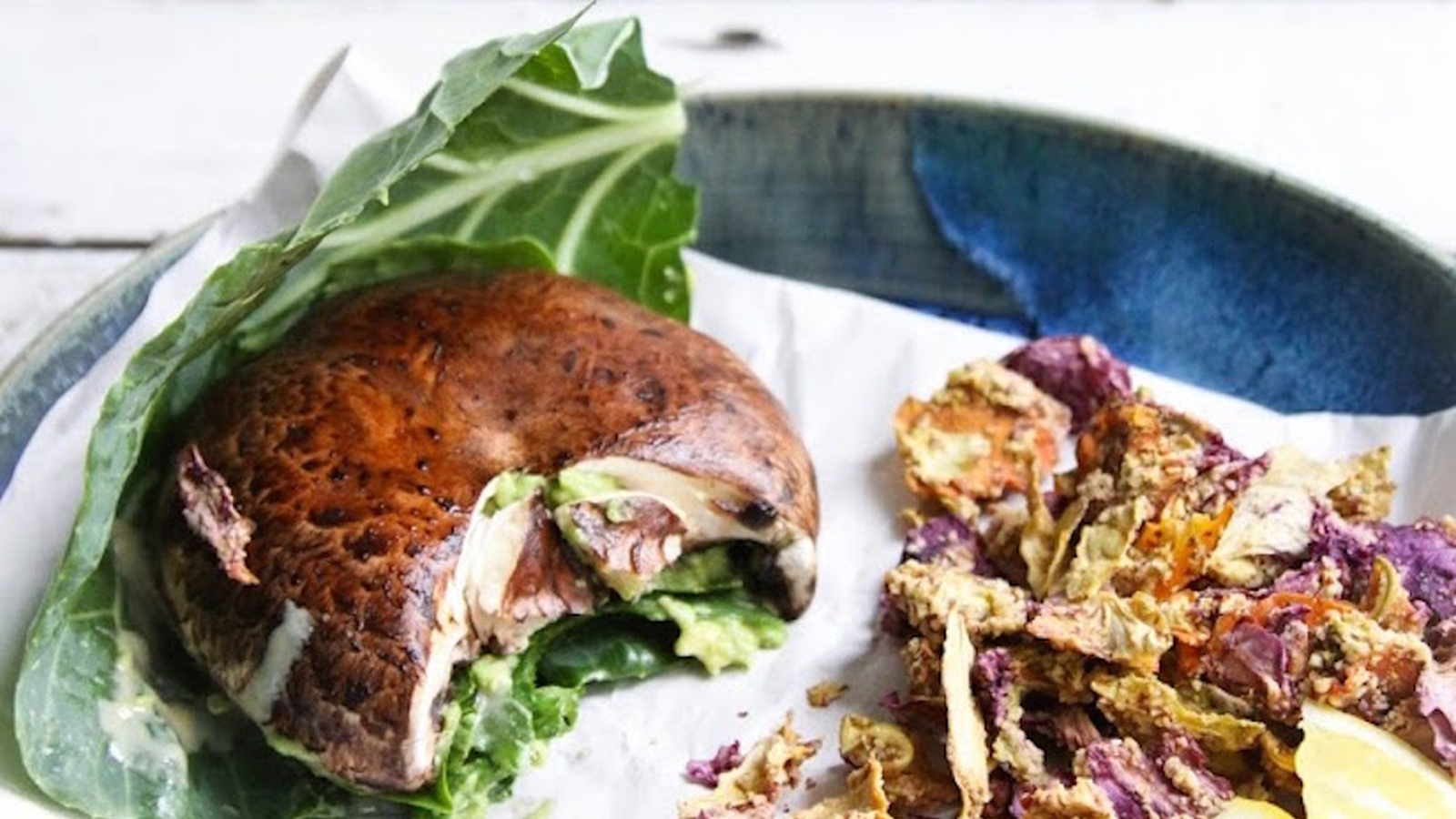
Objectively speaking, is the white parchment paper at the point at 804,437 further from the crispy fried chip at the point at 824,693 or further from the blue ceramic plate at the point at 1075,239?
the blue ceramic plate at the point at 1075,239

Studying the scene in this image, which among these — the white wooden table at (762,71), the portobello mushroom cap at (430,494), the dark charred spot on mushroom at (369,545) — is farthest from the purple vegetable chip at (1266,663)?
the white wooden table at (762,71)

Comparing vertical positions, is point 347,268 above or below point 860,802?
above

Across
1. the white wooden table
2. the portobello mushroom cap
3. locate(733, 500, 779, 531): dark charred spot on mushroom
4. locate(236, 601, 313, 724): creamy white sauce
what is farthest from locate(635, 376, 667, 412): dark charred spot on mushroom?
the white wooden table

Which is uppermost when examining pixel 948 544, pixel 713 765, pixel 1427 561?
pixel 1427 561

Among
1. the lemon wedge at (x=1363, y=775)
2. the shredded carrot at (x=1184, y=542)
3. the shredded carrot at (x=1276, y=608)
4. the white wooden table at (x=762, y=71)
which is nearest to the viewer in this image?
the lemon wedge at (x=1363, y=775)

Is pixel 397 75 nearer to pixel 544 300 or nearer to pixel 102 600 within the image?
pixel 544 300

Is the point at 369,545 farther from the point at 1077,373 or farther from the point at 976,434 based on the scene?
the point at 1077,373

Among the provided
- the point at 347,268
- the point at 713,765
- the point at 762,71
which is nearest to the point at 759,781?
the point at 713,765
